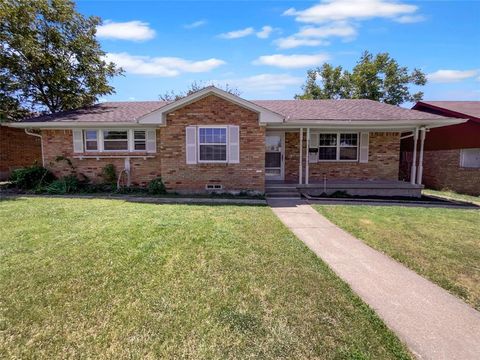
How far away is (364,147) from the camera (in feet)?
39.8

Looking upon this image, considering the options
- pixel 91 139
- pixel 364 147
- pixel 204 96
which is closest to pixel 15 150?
pixel 91 139

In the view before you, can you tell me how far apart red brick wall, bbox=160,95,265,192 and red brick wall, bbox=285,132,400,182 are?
2.58 metres

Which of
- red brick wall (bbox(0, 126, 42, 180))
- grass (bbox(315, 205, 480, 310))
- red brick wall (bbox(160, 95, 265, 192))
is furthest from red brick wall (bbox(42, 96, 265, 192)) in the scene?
red brick wall (bbox(0, 126, 42, 180))

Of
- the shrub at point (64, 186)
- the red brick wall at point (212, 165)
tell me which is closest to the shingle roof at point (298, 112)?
the red brick wall at point (212, 165)

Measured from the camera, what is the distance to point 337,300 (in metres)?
3.25

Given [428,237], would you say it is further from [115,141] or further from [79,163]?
[79,163]

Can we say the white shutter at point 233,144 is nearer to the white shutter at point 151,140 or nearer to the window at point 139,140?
the white shutter at point 151,140

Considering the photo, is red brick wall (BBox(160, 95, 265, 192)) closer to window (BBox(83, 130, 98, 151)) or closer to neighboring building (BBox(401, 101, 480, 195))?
window (BBox(83, 130, 98, 151))

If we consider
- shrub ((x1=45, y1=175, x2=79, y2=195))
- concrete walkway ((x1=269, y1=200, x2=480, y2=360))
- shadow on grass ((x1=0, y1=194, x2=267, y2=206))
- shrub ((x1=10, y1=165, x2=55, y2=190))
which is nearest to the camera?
concrete walkway ((x1=269, y1=200, x2=480, y2=360))

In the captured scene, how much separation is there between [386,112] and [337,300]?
431 inches

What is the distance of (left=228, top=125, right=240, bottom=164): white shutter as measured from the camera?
33.0 ft

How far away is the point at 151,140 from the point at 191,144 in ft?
7.44

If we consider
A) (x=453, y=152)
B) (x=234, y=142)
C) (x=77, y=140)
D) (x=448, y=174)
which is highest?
(x=77, y=140)

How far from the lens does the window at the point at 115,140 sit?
11547mm
